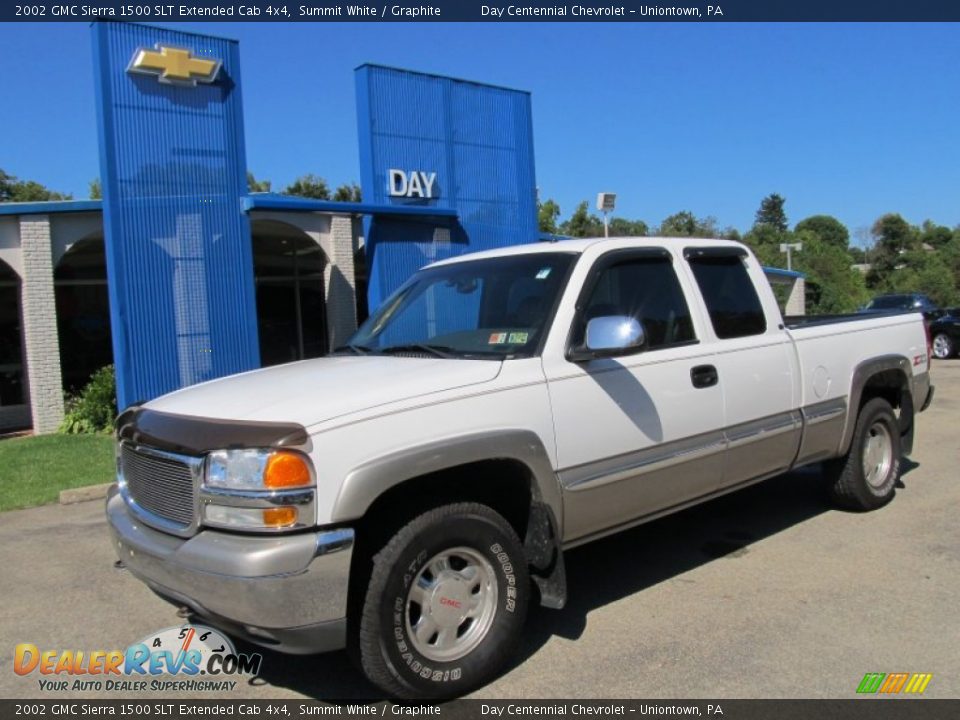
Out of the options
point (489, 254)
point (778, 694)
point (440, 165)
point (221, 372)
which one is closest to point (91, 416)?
point (221, 372)

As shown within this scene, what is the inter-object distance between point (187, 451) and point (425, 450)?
0.97 meters

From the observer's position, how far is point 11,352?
1457 centimetres

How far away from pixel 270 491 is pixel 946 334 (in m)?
22.8

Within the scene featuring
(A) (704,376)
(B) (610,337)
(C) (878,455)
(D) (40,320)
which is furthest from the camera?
(D) (40,320)

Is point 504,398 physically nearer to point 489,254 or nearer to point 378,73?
point 489,254

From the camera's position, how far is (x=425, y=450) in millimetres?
3225

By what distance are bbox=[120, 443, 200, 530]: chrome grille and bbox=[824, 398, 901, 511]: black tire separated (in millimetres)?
4655

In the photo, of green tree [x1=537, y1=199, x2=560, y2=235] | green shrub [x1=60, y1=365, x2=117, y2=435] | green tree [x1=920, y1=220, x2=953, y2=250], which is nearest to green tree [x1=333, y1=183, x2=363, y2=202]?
green tree [x1=537, y1=199, x2=560, y2=235]

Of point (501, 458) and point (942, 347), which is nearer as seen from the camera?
point (501, 458)

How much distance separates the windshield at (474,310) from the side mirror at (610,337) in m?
0.23

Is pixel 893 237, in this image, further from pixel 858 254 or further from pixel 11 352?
pixel 11 352

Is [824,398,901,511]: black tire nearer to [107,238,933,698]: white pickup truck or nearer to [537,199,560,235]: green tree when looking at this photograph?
[107,238,933,698]: white pickup truck

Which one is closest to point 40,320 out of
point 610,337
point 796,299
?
point 610,337

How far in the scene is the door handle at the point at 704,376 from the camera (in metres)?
4.40
